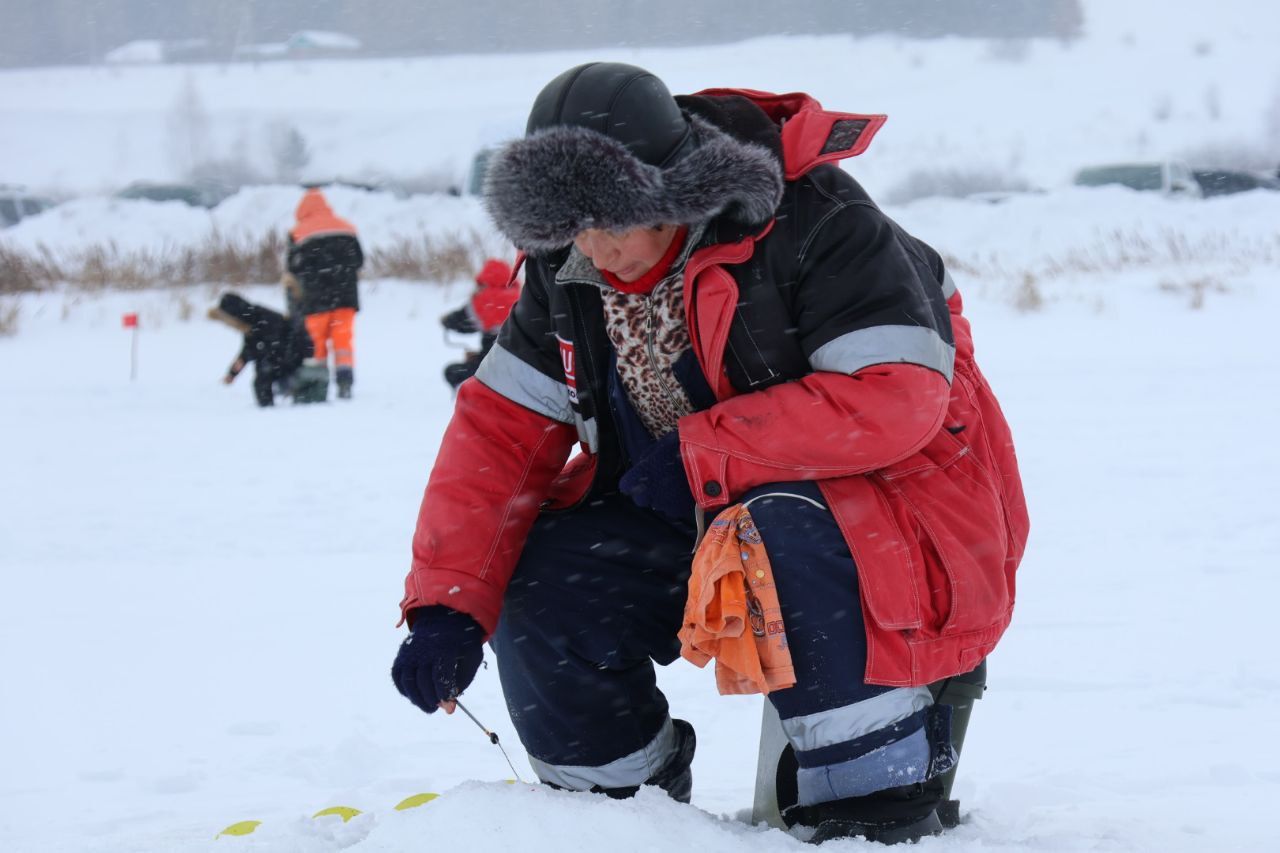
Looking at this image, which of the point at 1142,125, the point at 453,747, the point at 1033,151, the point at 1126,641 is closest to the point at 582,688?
the point at 453,747

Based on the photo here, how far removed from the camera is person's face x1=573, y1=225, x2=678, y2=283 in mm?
1613

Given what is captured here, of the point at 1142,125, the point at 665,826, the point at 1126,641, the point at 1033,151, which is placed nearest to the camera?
the point at 665,826

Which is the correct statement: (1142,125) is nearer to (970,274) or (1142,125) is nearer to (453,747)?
(970,274)

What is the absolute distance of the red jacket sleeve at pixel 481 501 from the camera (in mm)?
1721

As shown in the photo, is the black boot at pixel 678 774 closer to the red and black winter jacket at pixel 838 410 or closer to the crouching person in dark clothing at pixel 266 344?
the red and black winter jacket at pixel 838 410

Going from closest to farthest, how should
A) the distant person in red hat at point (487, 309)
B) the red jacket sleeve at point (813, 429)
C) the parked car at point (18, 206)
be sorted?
the red jacket sleeve at point (813, 429), the distant person in red hat at point (487, 309), the parked car at point (18, 206)

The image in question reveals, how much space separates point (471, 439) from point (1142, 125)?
2359cm

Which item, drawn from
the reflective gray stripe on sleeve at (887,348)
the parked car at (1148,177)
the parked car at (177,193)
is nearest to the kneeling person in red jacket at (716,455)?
the reflective gray stripe on sleeve at (887,348)

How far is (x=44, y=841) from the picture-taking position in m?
1.88

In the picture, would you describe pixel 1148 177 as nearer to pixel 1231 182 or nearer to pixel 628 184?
pixel 1231 182

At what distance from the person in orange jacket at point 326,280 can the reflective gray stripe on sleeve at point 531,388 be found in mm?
5724

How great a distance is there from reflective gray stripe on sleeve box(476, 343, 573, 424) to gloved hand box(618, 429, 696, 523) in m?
0.24

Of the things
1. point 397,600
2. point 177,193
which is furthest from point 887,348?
point 177,193

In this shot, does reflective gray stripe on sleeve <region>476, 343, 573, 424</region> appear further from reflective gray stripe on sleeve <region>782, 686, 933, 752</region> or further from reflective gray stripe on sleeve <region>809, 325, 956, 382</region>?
reflective gray stripe on sleeve <region>782, 686, 933, 752</region>
